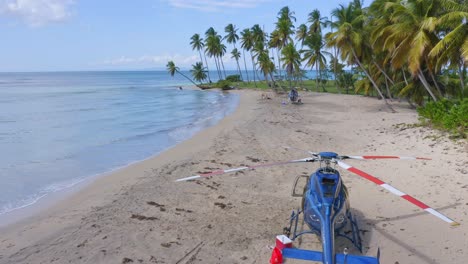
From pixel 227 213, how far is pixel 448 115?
11.2 meters

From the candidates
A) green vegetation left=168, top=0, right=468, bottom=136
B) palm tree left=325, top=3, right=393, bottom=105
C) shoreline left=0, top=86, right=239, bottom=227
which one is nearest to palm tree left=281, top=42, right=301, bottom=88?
green vegetation left=168, top=0, right=468, bottom=136

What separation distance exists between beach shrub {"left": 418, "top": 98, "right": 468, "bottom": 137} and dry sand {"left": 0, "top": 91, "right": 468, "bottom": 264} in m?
0.64

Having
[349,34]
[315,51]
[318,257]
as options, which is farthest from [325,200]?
[315,51]

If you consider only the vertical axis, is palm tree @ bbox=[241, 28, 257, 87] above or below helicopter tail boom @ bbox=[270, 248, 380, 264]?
above

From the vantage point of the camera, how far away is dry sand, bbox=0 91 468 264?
22.3 ft

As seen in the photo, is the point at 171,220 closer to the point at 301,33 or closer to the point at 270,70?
the point at 270,70

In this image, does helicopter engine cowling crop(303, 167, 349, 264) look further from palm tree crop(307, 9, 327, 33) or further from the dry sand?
palm tree crop(307, 9, 327, 33)

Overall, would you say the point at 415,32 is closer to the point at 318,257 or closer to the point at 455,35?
the point at 455,35

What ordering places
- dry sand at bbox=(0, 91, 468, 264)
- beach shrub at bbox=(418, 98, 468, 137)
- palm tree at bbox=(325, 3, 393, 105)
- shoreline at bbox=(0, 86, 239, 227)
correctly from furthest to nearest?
palm tree at bbox=(325, 3, 393, 105)
beach shrub at bbox=(418, 98, 468, 137)
shoreline at bbox=(0, 86, 239, 227)
dry sand at bbox=(0, 91, 468, 264)

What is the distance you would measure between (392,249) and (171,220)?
470 centimetres

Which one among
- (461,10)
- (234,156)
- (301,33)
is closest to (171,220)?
(234,156)

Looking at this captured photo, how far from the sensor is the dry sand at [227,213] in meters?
6.79

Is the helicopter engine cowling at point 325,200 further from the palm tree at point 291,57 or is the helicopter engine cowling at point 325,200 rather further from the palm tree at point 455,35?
the palm tree at point 291,57

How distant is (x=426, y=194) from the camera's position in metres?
9.23
